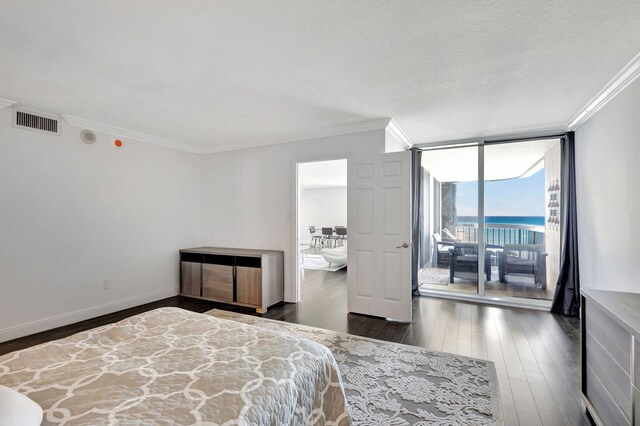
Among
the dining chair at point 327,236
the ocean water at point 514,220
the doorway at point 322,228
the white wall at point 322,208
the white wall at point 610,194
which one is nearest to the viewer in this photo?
the white wall at point 610,194

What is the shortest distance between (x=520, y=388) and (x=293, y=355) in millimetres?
1903

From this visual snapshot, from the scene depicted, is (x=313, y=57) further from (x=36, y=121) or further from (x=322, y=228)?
(x=322, y=228)

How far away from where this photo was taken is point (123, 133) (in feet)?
13.1

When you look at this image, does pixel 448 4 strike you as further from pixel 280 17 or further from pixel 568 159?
pixel 568 159

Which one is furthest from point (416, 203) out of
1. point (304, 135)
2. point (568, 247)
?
point (304, 135)

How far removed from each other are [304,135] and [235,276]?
229 centimetres

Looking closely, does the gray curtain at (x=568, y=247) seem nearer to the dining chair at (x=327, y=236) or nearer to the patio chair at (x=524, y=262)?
the patio chair at (x=524, y=262)

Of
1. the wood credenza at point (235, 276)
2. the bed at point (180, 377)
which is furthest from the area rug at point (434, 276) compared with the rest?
the bed at point (180, 377)

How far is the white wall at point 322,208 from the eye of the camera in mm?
11578

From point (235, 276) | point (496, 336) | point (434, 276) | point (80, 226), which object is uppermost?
point (80, 226)

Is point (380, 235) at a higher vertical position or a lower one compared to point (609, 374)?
higher

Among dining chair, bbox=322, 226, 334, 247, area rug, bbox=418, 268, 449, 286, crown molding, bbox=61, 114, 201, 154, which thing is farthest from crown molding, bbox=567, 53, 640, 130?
dining chair, bbox=322, 226, 334, 247

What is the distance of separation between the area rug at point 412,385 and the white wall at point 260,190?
1872mm

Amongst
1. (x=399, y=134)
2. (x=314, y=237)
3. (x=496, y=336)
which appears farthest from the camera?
(x=314, y=237)
